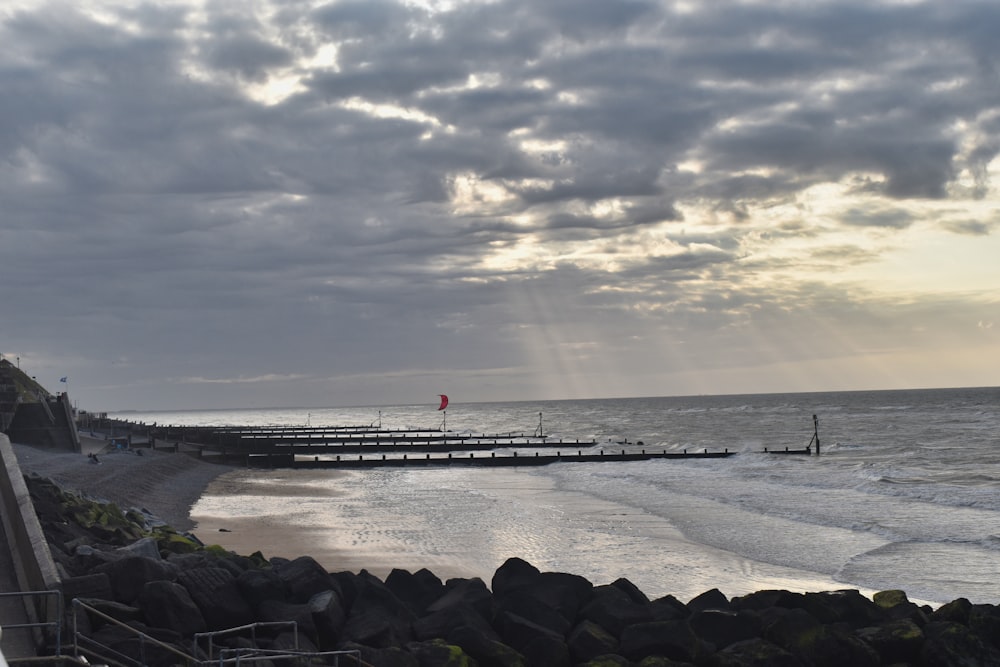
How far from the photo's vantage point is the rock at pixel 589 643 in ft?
43.6

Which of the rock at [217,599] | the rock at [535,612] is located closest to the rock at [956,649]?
the rock at [535,612]

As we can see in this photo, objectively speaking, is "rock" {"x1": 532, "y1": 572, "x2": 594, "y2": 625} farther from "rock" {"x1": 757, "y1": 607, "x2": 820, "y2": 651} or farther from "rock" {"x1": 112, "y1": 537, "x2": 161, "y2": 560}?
"rock" {"x1": 112, "y1": 537, "x2": 161, "y2": 560}

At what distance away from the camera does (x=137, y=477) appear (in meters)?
40.7

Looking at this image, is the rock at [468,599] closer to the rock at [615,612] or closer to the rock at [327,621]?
the rock at [615,612]

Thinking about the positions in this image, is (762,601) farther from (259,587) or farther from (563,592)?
(259,587)

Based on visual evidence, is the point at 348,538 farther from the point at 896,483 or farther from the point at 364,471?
the point at 364,471

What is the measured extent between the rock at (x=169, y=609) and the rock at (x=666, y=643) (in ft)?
19.9

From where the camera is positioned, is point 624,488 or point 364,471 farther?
point 364,471

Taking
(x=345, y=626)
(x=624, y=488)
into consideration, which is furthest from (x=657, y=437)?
(x=345, y=626)

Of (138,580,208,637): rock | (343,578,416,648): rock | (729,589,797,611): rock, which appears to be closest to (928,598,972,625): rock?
(729,589,797,611): rock

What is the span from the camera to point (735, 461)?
191 feet

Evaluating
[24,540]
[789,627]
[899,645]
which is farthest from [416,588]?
[899,645]

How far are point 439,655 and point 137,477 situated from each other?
32097mm

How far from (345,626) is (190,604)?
2297mm
